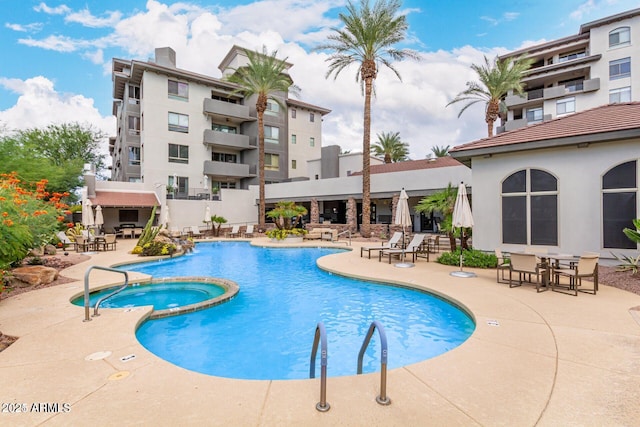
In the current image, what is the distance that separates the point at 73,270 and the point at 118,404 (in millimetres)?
10638

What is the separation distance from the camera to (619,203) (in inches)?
380

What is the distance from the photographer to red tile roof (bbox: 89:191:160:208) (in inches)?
922

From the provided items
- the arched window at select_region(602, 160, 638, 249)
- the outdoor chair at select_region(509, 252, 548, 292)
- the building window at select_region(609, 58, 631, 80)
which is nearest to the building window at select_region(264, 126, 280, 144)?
the arched window at select_region(602, 160, 638, 249)

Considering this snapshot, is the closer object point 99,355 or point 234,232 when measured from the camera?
point 99,355

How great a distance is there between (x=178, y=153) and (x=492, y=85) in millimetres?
27942

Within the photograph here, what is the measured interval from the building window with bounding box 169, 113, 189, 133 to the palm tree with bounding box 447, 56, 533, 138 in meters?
24.2

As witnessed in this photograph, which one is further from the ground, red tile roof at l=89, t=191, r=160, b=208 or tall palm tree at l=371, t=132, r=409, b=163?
tall palm tree at l=371, t=132, r=409, b=163

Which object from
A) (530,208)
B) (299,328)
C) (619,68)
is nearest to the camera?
(299,328)

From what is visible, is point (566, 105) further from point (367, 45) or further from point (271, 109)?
point (271, 109)

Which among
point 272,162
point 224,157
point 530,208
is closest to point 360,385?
point 530,208

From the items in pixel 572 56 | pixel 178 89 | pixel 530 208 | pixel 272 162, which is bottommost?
pixel 530 208

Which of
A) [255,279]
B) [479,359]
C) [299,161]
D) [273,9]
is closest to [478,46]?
[273,9]

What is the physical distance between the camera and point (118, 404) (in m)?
3.21

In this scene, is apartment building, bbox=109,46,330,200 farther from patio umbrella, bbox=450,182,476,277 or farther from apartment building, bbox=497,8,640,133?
apartment building, bbox=497,8,640,133
